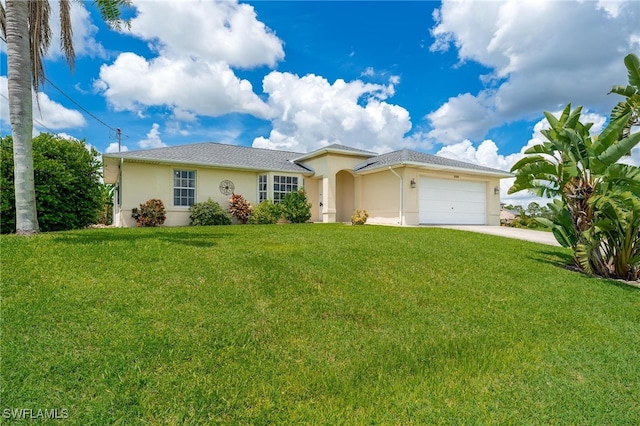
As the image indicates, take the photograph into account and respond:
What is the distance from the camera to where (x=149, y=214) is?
1490cm

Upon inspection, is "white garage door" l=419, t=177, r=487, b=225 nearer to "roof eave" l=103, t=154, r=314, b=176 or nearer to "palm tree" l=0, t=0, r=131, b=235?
"roof eave" l=103, t=154, r=314, b=176

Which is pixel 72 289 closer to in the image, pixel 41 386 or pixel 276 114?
pixel 41 386

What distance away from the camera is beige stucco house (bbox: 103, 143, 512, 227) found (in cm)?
1555

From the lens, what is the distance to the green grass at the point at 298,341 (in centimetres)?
298

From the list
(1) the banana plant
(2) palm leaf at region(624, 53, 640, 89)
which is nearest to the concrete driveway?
(1) the banana plant

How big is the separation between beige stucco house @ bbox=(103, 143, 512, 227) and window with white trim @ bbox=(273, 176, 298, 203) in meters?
0.05

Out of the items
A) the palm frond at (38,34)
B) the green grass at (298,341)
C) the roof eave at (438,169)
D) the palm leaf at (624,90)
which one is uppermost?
the palm frond at (38,34)

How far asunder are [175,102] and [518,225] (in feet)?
74.0

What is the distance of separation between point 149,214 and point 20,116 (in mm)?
7614

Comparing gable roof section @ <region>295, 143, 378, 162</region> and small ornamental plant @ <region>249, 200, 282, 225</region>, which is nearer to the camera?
small ornamental plant @ <region>249, 200, 282, 225</region>

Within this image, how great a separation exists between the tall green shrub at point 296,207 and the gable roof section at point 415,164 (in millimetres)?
3615

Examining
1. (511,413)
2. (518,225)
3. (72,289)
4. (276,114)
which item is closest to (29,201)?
(72,289)

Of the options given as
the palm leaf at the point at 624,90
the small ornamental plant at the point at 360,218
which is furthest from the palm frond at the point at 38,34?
the palm leaf at the point at 624,90

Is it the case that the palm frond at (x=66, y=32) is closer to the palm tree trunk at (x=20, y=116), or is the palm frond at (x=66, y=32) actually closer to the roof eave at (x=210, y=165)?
the palm tree trunk at (x=20, y=116)
